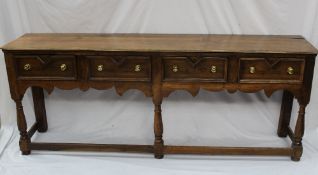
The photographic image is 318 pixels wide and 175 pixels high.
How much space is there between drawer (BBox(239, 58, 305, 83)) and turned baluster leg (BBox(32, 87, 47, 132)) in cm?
168

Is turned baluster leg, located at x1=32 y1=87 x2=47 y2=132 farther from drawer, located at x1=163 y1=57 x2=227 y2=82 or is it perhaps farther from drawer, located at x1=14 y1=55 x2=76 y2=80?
drawer, located at x1=163 y1=57 x2=227 y2=82

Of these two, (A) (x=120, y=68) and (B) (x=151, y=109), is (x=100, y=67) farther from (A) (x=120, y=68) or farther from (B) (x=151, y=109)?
(B) (x=151, y=109)

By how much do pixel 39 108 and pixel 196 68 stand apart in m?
1.45

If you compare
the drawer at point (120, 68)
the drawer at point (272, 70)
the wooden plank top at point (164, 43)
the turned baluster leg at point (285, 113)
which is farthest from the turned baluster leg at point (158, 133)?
the turned baluster leg at point (285, 113)

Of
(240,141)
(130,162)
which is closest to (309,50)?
(240,141)

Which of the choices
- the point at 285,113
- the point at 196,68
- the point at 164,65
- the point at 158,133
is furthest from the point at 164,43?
the point at 285,113

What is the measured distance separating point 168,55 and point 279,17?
3.33 ft

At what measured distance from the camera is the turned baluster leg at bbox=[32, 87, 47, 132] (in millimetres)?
3186

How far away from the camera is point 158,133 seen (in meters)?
2.82

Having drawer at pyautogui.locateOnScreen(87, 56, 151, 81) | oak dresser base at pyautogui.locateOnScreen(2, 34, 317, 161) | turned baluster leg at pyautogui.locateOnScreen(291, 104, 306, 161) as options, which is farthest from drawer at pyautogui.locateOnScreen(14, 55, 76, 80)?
turned baluster leg at pyautogui.locateOnScreen(291, 104, 306, 161)

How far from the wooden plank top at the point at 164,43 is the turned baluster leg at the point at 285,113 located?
0.49 meters

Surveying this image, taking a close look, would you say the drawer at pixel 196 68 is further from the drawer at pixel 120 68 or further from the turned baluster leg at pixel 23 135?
the turned baluster leg at pixel 23 135

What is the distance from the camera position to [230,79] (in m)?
2.59

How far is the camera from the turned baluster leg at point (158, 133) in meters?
2.77
